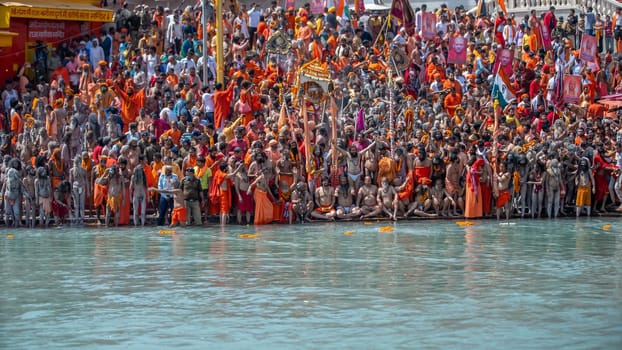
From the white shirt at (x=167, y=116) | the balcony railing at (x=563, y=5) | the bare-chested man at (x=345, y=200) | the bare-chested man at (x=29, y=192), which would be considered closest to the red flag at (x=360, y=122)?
the bare-chested man at (x=345, y=200)

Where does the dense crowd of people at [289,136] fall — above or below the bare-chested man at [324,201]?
above

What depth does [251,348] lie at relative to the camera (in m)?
13.9

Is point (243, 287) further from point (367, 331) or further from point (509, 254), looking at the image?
point (509, 254)

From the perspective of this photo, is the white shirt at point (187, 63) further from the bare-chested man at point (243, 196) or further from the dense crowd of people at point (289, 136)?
the bare-chested man at point (243, 196)

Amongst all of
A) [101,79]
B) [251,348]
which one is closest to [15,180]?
[101,79]

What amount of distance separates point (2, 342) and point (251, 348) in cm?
270

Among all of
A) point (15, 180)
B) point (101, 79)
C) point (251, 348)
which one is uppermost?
point (101, 79)

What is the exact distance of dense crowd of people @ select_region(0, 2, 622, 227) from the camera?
83.5ft

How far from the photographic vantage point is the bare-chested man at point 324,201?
84.6 ft

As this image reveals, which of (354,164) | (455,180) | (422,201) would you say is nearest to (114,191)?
(354,164)

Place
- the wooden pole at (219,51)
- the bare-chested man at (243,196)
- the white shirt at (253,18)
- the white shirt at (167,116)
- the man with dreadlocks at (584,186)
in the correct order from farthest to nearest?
the white shirt at (253,18) → the wooden pole at (219,51) → the white shirt at (167,116) → the man with dreadlocks at (584,186) → the bare-chested man at (243,196)

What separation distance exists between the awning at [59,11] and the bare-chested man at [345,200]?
379 inches

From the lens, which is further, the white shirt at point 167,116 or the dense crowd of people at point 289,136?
the white shirt at point 167,116

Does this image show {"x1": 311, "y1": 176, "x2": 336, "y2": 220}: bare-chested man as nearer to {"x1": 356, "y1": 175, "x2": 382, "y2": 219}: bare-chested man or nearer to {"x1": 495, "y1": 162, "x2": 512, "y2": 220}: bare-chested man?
{"x1": 356, "y1": 175, "x2": 382, "y2": 219}: bare-chested man
